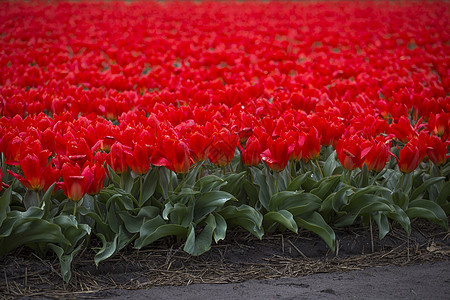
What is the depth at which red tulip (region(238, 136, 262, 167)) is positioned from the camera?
2.90 meters

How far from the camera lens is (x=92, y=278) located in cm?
260

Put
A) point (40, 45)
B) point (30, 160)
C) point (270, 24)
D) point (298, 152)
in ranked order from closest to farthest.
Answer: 1. point (30, 160)
2. point (298, 152)
3. point (40, 45)
4. point (270, 24)

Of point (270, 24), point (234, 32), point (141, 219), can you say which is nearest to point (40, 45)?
point (234, 32)

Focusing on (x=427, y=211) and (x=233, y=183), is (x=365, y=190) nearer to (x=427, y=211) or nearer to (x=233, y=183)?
(x=427, y=211)

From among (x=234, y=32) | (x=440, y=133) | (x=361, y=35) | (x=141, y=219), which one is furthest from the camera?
(x=234, y=32)

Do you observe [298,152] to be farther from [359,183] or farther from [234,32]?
[234,32]

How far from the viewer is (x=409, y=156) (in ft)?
9.48

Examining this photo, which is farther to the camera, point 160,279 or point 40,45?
point 40,45

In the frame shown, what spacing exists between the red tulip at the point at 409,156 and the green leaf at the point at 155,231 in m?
1.26

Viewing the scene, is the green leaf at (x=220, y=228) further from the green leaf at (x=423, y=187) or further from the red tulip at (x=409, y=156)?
the green leaf at (x=423, y=187)

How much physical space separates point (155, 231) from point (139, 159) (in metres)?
0.37

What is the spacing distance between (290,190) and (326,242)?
0.37 metres

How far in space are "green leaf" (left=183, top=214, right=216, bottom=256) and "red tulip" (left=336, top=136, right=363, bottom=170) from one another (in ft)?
2.60

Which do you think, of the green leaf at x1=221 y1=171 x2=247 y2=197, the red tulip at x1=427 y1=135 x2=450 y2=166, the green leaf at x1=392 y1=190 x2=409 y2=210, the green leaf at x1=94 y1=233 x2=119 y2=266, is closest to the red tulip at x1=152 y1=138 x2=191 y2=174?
the green leaf at x1=221 y1=171 x2=247 y2=197
